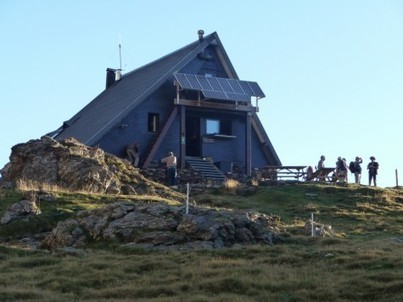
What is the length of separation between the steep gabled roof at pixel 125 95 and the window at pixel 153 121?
116 centimetres

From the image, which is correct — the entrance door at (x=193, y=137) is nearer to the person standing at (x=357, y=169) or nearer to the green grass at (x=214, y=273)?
the person standing at (x=357, y=169)

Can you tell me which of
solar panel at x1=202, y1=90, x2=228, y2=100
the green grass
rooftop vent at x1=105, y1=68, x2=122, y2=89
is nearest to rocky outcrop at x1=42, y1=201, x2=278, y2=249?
the green grass

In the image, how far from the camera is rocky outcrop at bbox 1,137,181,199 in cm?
Answer: 2759

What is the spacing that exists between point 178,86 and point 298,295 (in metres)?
28.4

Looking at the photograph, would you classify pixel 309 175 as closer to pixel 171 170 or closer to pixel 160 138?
pixel 160 138

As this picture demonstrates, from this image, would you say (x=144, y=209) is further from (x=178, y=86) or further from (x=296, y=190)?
(x=178, y=86)

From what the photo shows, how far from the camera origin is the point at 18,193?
24781mm

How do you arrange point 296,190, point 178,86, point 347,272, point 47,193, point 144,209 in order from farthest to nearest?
point 178,86
point 296,190
point 47,193
point 144,209
point 347,272

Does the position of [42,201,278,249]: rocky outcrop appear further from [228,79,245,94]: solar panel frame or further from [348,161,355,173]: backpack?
[228,79,245,94]: solar panel frame

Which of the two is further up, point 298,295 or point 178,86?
point 178,86

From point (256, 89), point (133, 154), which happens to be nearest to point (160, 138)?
point (133, 154)

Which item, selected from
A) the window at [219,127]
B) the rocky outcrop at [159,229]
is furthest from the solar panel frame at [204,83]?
the rocky outcrop at [159,229]

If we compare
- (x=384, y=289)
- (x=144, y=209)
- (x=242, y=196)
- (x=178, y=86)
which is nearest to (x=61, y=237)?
(x=144, y=209)

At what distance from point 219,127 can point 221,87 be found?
93.5 inches
